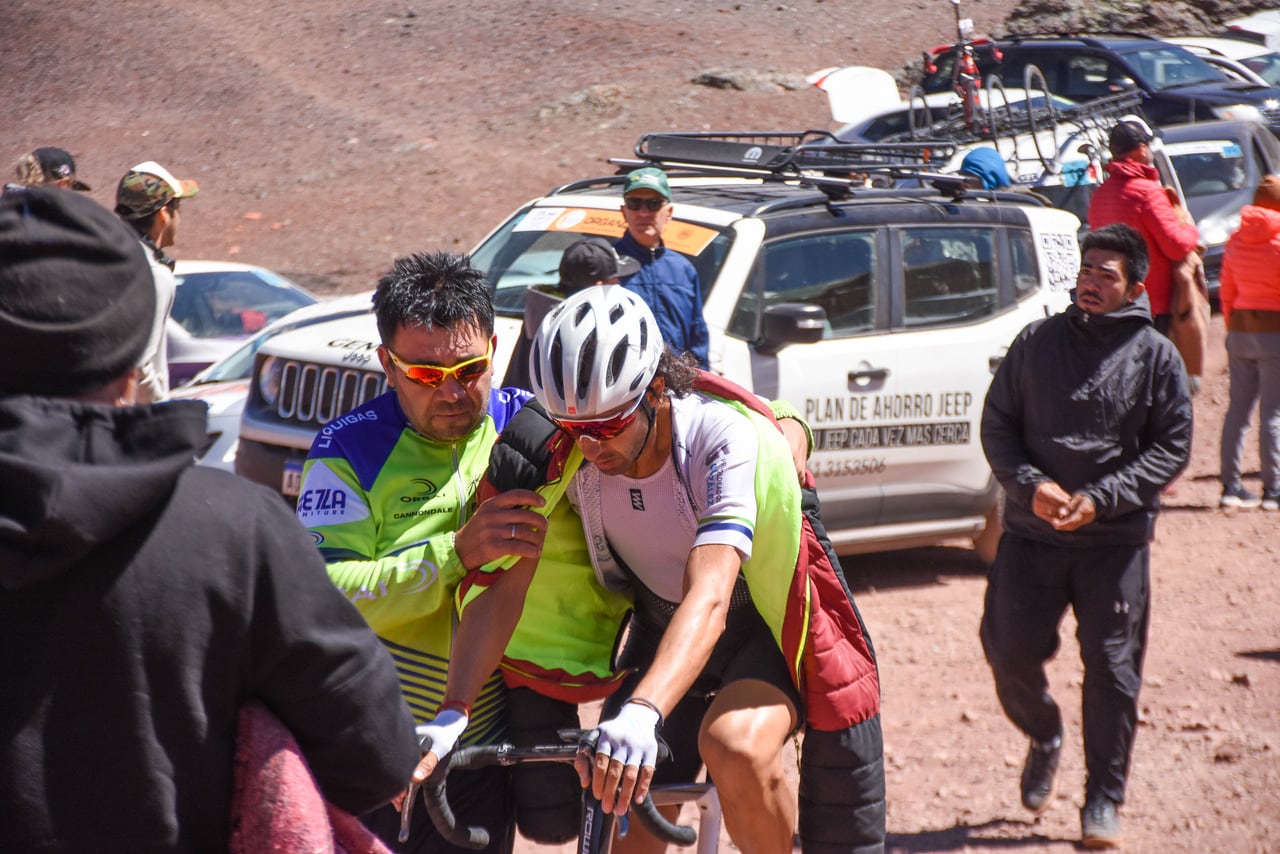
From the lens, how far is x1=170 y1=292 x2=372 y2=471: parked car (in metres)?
7.94

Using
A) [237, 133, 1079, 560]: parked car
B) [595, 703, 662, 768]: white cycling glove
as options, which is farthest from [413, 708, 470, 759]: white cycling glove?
[237, 133, 1079, 560]: parked car

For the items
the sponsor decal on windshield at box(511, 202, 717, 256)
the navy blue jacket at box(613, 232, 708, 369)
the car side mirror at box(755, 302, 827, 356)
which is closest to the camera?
the navy blue jacket at box(613, 232, 708, 369)

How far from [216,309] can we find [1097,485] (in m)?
7.50

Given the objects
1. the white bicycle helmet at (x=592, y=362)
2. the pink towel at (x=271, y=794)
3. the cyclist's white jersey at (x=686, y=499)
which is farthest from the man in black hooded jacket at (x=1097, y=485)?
the pink towel at (x=271, y=794)

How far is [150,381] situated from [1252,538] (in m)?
6.72

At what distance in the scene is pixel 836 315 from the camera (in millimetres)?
7766

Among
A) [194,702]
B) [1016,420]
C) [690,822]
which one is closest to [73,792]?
[194,702]

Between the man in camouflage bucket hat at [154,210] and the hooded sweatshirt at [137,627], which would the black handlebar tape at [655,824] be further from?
the man in camouflage bucket hat at [154,210]

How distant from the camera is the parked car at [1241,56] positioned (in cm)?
1809

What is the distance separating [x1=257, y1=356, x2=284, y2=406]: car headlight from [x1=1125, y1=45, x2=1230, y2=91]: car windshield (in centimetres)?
1260

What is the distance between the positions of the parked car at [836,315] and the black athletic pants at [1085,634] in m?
2.02

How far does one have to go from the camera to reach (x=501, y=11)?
1188 inches

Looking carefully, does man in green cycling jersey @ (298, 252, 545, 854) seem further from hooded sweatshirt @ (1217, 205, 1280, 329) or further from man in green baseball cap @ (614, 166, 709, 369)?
hooded sweatshirt @ (1217, 205, 1280, 329)

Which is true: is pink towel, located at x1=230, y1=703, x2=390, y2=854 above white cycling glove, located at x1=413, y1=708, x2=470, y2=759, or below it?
above
